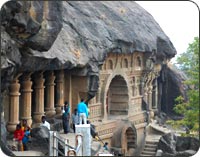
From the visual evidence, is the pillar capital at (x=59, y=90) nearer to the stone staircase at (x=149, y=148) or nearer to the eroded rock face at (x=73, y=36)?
the eroded rock face at (x=73, y=36)

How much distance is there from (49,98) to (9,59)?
580 centimetres

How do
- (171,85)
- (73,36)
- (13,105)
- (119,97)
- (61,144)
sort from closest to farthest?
(61,144), (13,105), (73,36), (119,97), (171,85)

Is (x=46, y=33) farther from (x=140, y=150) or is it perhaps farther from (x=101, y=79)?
(x=140, y=150)

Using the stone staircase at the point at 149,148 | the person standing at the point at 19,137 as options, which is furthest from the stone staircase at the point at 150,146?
the person standing at the point at 19,137

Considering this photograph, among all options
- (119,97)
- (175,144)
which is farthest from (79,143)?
(119,97)

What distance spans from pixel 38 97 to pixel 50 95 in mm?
988

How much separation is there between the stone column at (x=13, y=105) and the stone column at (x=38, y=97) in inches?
73.1

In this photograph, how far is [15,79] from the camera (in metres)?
13.7

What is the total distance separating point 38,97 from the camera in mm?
15828

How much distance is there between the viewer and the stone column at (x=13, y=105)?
1379 cm

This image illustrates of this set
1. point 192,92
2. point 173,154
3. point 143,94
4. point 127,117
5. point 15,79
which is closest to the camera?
point 15,79

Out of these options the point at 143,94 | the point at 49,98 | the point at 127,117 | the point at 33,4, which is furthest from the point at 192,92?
the point at 143,94

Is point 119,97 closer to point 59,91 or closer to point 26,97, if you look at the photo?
point 59,91

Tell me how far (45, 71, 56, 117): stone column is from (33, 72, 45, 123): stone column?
26.2 inches
